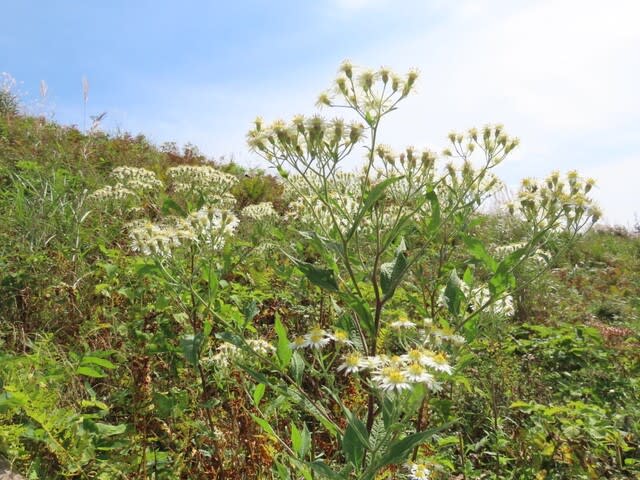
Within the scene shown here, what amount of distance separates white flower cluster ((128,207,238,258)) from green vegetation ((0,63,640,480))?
0.04 feet

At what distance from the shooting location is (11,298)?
2.90 metres

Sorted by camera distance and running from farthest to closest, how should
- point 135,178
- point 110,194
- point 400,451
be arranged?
point 135,178 < point 110,194 < point 400,451

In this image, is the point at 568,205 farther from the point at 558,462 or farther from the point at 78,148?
the point at 78,148

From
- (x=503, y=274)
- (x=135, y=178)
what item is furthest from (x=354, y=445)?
(x=135, y=178)

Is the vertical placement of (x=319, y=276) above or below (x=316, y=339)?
above

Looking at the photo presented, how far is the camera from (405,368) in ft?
4.35

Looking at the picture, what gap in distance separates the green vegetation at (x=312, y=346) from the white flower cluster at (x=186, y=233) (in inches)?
0.4

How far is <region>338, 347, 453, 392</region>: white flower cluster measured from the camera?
4.13ft

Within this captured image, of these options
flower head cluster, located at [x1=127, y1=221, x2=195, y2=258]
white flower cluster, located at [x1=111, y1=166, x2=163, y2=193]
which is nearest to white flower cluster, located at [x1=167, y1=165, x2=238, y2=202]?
white flower cluster, located at [x1=111, y1=166, x2=163, y2=193]

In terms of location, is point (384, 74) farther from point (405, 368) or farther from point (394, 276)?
point (405, 368)

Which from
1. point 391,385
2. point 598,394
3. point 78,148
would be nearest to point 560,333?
point 598,394

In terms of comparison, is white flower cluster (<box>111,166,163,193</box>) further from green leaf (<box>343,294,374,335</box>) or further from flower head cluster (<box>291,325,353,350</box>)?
green leaf (<box>343,294,374,335</box>)

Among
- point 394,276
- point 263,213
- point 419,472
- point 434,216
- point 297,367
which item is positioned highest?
point 263,213

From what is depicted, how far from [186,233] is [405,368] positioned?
1057mm
